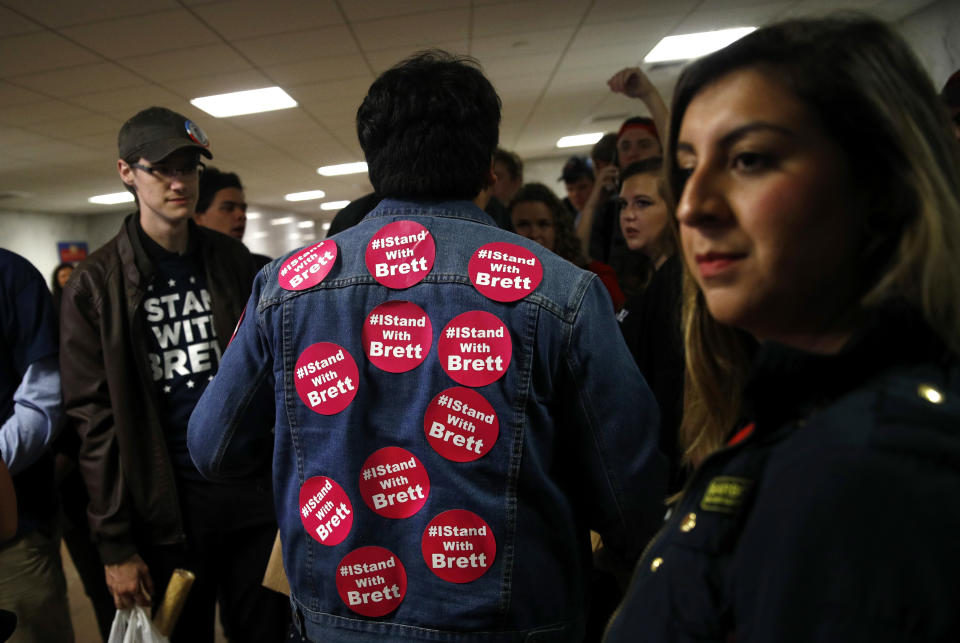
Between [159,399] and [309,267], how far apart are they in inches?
35.5

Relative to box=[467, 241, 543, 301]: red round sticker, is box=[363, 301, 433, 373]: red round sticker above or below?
below

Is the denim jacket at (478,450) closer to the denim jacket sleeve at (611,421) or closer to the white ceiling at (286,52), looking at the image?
the denim jacket sleeve at (611,421)

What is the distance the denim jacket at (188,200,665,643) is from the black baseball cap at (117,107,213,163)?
1.01m

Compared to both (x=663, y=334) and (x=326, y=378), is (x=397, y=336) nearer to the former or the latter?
(x=326, y=378)

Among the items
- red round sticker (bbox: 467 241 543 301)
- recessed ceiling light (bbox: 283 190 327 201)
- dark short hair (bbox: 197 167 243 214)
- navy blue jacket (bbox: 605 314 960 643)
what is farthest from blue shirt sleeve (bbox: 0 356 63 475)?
recessed ceiling light (bbox: 283 190 327 201)

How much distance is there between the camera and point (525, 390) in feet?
2.94

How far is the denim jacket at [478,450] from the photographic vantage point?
89 cm

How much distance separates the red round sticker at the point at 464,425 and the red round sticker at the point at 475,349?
24 millimetres

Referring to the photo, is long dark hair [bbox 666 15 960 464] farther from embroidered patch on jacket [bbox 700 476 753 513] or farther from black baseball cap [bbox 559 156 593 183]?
black baseball cap [bbox 559 156 593 183]

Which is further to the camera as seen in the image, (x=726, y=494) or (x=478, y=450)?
(x=478, y=450)

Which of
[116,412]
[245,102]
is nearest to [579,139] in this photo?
[245,102]

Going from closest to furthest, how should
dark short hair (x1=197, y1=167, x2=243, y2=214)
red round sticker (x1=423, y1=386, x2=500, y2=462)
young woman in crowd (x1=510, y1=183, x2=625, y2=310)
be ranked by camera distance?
red round sticker (x1=423, y1=386, x2=500, y2=462), young woman in crowd (x1=510, y1=183, x2=625, y2=310), dark short hair (x1=197, y1=167, x2=243, y2=214)

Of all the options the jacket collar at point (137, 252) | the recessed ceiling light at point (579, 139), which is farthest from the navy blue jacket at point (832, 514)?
the recessed ceiling light at point (579, 139)

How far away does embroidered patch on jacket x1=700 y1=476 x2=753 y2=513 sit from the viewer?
0.44 meters
